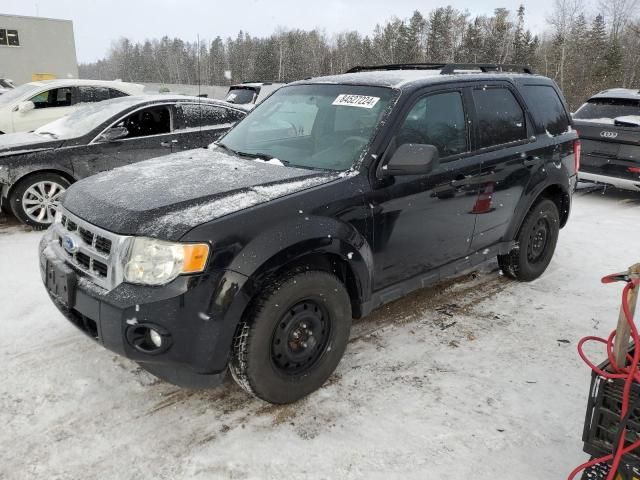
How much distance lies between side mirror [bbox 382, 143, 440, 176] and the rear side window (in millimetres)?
1973

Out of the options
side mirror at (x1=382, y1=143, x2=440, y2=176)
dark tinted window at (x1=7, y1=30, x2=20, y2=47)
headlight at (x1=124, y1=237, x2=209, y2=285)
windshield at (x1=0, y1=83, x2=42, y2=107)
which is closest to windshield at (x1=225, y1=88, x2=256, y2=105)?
windshield at (x1=0, y1=83, x2=42, y2=107)

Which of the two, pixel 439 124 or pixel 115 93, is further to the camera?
pixel 115 93

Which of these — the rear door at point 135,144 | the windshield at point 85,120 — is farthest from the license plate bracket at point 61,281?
the windshield at point 85,120

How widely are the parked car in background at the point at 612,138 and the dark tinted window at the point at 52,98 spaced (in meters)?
8.85

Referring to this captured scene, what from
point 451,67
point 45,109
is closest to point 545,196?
point 451,67

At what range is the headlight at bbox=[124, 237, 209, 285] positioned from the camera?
98.8 inches

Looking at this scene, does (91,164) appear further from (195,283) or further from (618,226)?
(618,226)

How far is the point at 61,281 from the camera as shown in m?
2.87

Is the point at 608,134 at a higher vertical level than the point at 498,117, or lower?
lower

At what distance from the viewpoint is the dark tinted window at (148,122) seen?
22.0 feet

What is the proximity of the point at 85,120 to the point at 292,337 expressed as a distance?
16.9 ft

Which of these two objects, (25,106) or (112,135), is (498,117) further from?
(25,106)

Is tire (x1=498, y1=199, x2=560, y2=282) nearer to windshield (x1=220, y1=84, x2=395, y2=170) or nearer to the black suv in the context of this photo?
the black suv

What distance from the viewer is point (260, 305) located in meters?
2.71
